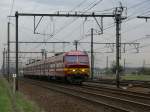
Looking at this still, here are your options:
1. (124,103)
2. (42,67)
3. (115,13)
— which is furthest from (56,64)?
(124,103)

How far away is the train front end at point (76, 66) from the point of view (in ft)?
142

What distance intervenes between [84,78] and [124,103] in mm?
22017

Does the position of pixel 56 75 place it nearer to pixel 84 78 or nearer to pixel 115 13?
pixel 84 78

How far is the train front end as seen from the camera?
4325cm

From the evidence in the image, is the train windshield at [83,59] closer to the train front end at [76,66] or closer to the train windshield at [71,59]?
the train front end at [76,66]

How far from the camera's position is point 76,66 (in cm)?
4347

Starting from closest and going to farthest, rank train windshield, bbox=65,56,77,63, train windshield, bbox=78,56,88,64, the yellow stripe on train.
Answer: the yellow stripe on train, train windshield, bbox=65,56,77,63, train windshield, bbox=78,56,88,64

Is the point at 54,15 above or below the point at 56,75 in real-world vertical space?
above

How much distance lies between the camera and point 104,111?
18984 millimetres

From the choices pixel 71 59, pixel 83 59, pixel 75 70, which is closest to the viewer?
pixel 75 70

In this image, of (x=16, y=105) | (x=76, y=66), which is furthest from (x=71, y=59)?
(x=16, y=105)

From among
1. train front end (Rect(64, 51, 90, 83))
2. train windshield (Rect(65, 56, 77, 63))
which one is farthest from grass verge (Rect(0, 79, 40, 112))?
train windshield (Rect(65, 56, 77, 63))

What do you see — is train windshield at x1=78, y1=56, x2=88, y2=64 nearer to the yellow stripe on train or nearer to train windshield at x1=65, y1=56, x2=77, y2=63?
train windshield at x1=65, y1=56, x2=77, y2=63

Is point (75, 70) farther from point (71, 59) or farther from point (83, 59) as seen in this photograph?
point (83, 59)
